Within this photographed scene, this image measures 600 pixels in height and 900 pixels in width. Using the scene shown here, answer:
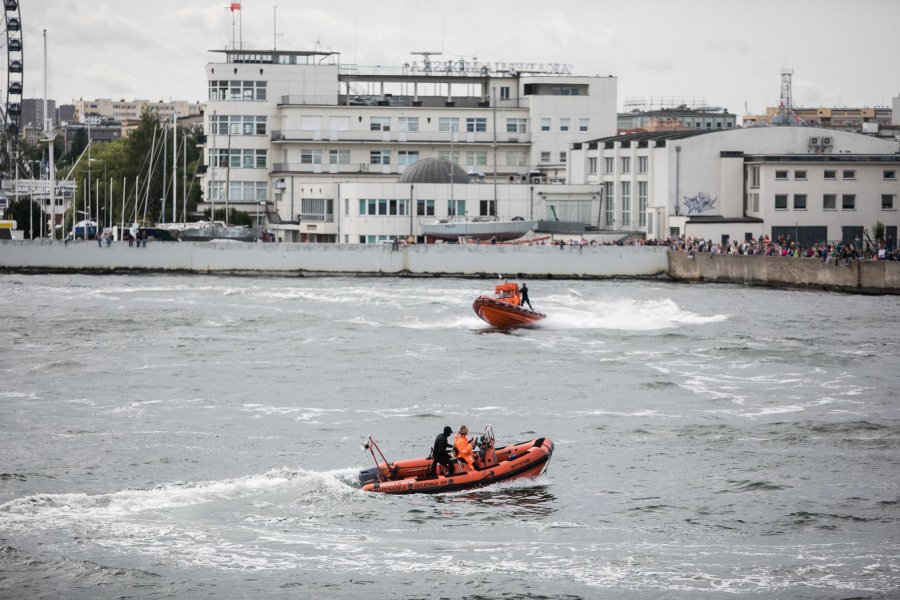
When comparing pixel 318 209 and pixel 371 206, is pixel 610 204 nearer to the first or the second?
pixel 371 206

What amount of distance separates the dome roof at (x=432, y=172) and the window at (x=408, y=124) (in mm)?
15564

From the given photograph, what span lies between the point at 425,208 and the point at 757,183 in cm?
2574

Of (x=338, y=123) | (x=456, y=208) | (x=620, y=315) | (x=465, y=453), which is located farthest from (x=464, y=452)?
(x=338, y=123)

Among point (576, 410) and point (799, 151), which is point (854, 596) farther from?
point (799, 151)

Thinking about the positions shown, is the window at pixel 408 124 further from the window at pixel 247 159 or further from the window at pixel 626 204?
the window at pixel 626 204

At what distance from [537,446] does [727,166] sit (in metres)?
74.8

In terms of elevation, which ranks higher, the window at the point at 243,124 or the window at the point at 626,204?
the window at the point at 243,124

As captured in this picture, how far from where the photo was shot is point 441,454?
3553 cm

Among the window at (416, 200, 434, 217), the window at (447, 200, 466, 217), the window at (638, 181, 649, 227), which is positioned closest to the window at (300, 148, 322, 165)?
the window at (416, 200, 434, 217)

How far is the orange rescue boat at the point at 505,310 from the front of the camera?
Answer: 69875mm

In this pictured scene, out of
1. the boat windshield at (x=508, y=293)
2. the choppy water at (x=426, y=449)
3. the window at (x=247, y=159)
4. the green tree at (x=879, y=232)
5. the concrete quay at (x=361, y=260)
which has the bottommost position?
the choppy water at (x=426, y=449)

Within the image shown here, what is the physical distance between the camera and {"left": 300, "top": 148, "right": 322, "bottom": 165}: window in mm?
134125

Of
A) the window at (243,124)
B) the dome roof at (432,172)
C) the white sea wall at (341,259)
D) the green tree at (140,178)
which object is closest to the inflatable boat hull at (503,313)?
the white sea wall at (341,259)

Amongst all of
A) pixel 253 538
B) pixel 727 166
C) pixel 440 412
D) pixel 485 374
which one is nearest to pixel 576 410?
pixel 440 412
